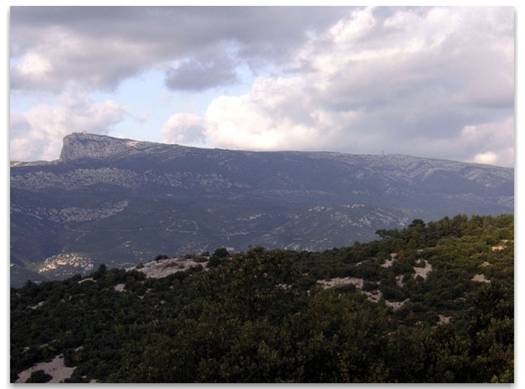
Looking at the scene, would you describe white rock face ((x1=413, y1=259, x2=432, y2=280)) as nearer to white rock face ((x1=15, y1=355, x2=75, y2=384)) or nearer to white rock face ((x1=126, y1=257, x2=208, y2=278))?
white rock face ((x1=126, y1=257, x2=208, y2=278))

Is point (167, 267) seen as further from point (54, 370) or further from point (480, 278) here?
point (480, 278)

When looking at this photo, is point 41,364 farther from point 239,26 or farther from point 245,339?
point 239,26

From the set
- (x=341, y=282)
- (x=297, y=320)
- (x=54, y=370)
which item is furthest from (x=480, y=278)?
(x=54, y=370)

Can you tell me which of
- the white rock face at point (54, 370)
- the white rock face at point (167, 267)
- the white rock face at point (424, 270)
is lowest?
the white rock face at point (54, 370)

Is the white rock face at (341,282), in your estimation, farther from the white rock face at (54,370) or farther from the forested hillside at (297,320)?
the white rock face at (54,370)

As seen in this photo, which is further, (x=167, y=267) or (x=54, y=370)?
(x=167, y=267)

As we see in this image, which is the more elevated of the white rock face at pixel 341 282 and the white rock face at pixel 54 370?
the white rock face at pixel 341 282

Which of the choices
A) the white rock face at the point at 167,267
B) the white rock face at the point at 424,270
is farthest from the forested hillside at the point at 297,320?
the white rock face at the point at 167,267

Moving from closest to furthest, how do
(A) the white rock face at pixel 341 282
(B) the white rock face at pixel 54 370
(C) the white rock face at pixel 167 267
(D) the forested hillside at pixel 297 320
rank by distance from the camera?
(D) the forested hillside at pixel 297 320
(B) the white rock face at pixel 54 370
(A) the white rock face at pixel 341 282
(C) the white rock face at pixel 167 267

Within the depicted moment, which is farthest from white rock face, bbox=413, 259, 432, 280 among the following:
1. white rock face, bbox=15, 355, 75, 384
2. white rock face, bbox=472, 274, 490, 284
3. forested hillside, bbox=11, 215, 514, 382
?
white rock face, bbox=15, 355, 75, 384
